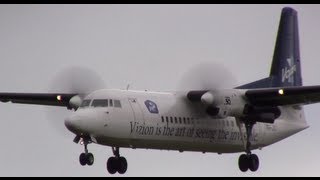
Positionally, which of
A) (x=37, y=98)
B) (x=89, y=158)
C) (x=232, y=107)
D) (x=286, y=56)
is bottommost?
(x=89, y=158)

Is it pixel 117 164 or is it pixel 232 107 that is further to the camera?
pixel 232 107

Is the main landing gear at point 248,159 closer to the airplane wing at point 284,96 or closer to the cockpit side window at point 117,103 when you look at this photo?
the airplane wing at point 284,96

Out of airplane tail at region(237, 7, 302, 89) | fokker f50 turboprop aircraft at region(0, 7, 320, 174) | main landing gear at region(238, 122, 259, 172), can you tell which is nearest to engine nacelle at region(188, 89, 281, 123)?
fokker f50 turboprop aircraft at region(0, 7, 320, 174)

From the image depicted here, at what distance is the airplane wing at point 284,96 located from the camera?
33.5 m

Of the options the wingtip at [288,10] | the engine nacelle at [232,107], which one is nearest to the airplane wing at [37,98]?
the engine nacelle at [232,107]

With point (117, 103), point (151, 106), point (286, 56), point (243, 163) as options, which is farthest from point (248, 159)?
point (286, 56)

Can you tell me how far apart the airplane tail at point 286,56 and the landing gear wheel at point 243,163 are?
428 centimetres

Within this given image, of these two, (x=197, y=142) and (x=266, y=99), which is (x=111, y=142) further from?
(x=266, y=99)

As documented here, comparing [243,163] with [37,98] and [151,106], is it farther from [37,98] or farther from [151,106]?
[37,98]

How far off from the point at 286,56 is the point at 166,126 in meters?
9.50

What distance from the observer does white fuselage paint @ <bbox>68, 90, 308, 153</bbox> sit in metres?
30.9

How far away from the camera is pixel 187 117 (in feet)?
112

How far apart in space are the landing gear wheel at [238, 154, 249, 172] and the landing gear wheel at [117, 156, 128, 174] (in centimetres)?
461

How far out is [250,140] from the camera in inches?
1421
